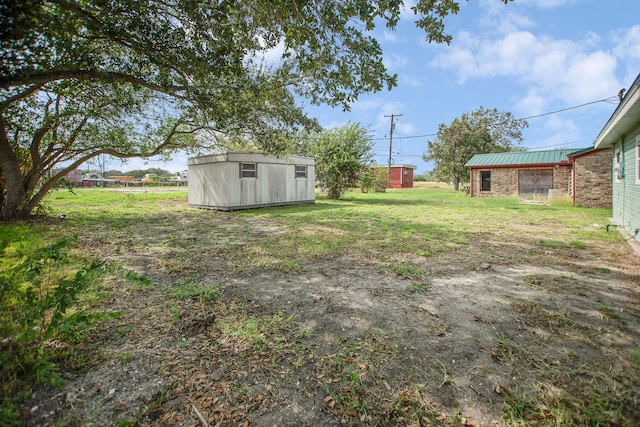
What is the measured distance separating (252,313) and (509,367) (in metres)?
2.21

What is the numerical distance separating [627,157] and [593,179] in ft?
22.3

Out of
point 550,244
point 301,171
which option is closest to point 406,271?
point 550,244

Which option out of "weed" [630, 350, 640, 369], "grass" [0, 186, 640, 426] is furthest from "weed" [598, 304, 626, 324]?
"weed" [630, 350, 640, 369]

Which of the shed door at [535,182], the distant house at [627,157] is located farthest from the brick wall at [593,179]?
the shed door at [535,182]

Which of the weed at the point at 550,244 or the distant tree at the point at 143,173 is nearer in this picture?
the weed at the point at 550,244

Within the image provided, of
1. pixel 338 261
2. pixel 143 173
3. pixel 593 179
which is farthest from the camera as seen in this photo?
pixel 143 173

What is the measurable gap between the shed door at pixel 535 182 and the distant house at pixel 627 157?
12.4 meters

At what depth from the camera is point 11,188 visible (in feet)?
28.6

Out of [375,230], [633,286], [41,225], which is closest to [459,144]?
[375,230]

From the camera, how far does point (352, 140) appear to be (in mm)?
18828

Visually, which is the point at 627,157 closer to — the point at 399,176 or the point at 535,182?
the point at 535,182

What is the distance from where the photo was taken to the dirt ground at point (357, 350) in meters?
1.82

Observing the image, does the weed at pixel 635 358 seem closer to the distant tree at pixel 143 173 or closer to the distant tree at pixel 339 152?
the distant tree at pixel 339 152

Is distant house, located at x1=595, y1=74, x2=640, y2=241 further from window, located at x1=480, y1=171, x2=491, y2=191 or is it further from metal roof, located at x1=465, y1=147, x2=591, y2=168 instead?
window, located at x1=480, y1=171, x2=491, y2=191
